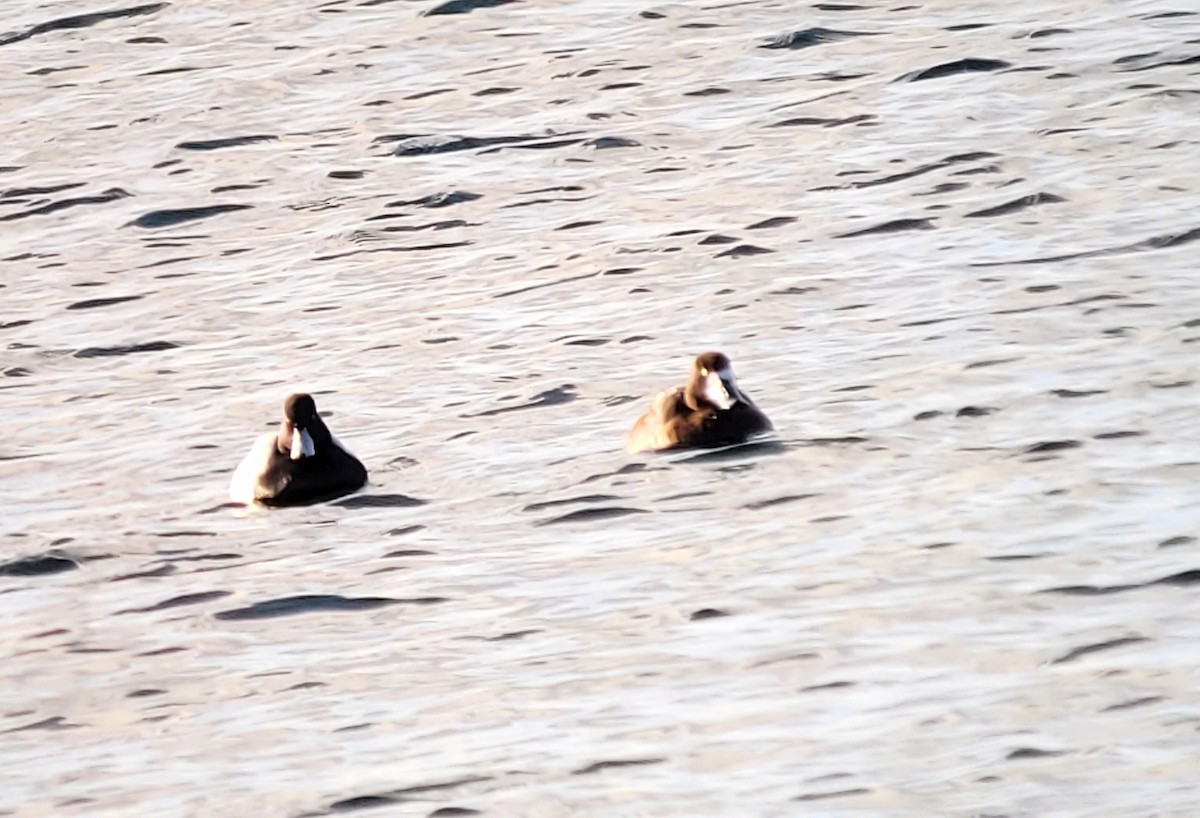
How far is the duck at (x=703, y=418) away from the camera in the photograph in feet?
44.8

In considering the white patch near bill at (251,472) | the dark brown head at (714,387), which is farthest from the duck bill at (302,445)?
the dark brown head at (714,387)

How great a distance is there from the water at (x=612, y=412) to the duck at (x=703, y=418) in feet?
0.57

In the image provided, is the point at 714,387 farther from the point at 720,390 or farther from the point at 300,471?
the point at 300,471

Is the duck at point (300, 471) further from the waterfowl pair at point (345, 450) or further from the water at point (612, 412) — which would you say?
the water at point (612, 412)

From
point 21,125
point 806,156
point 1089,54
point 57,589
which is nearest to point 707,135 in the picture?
point 806,156

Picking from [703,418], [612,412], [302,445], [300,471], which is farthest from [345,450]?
[703,418]

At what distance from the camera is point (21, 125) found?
25.2 meters

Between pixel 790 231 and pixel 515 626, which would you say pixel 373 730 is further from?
pixel 790 231

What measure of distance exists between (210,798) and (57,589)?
3296 mm

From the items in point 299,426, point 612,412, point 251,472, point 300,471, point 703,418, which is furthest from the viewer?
point 612,412

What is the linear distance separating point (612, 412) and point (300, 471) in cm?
177

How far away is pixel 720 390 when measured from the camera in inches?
539

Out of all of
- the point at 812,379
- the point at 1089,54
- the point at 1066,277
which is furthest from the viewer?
the point at 1089,54

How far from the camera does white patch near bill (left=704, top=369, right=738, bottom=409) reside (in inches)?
538
